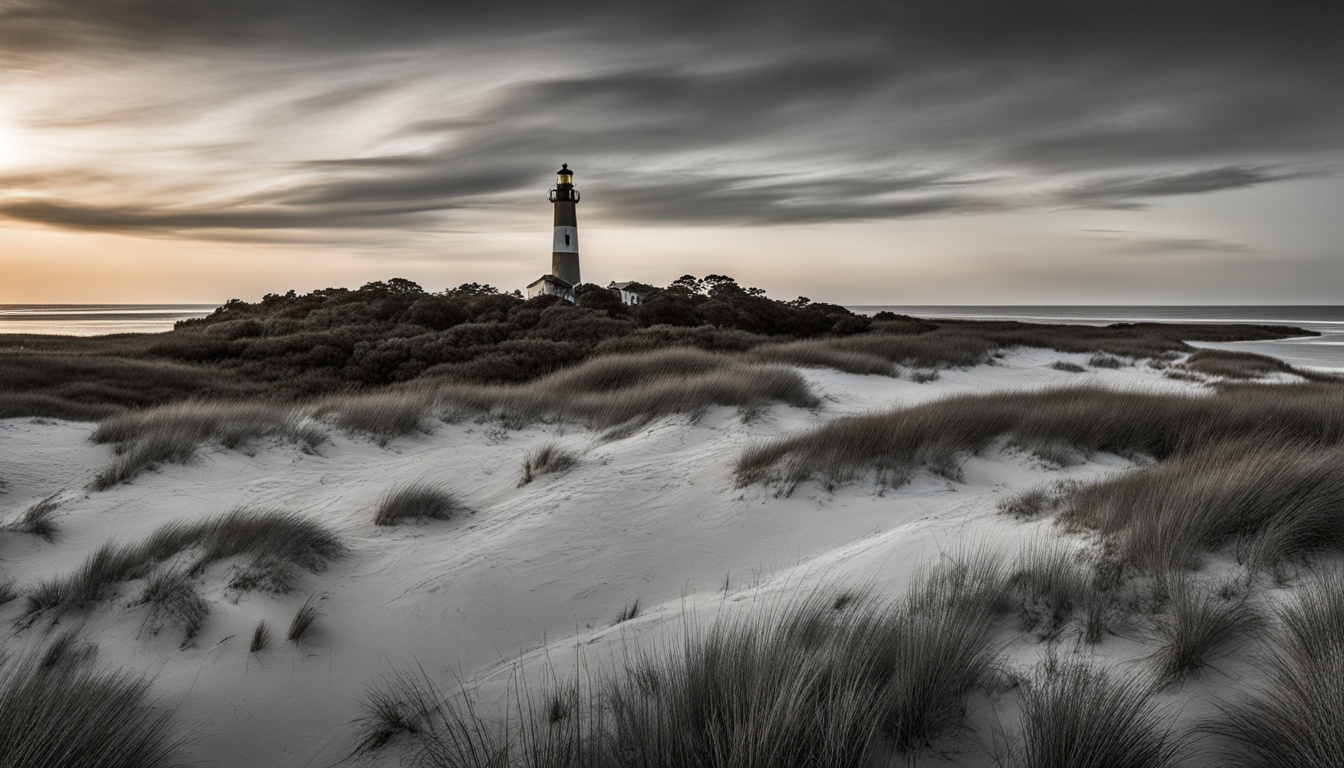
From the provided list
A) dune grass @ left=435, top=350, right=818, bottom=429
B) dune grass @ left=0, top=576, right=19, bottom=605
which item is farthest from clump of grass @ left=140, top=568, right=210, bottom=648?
dune grass @ left=435, top=350, right=818, bottom=429

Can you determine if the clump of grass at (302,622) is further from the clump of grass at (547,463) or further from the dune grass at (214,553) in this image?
the clump of grass at (547,463)

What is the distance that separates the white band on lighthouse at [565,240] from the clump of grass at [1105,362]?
119 ft

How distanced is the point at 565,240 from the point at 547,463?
44.0 m

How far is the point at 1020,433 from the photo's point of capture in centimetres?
786

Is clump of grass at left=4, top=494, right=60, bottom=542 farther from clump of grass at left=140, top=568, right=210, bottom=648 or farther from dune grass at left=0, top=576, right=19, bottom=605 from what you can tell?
clump of grass at left=140, top=568, right=210, bottom=648

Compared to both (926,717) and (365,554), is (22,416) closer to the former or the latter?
(365,554)

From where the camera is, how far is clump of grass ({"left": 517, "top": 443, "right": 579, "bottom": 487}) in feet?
25.4

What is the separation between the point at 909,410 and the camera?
8.96 m

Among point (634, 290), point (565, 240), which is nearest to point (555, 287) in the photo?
point (565, 240)

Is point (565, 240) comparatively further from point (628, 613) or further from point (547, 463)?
point (628, 613)

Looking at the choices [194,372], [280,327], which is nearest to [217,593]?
[194,372]

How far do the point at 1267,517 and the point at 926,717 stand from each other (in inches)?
111

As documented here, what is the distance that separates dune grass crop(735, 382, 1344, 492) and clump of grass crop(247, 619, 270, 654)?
170 inches

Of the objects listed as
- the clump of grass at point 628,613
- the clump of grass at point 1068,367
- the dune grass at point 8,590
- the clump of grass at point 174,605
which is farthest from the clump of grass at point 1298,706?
the clump of grass at point 1068,367
